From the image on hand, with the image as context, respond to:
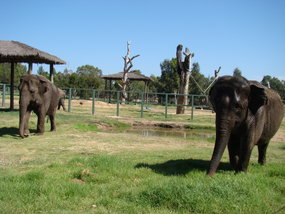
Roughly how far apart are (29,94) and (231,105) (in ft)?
23.2

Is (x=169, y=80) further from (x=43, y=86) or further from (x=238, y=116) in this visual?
(x=238, y=116)

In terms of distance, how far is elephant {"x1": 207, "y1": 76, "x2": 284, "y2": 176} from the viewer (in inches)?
228

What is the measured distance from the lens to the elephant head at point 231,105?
18.9ft

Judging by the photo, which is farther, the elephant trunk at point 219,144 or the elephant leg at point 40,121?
the elephant leg at point 40,121

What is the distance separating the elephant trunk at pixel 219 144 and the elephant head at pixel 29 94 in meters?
6.60

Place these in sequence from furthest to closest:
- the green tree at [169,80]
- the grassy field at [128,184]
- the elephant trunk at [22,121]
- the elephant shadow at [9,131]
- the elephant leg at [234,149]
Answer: the green tree at [169,80], the elephant shadow at [9,131], the elephant trunk at [22,121], the elephant leg at [234,149], the grassy field at [128,184]

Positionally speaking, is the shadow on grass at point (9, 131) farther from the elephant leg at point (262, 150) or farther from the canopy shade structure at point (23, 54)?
the elephant leg at point (262, 150)

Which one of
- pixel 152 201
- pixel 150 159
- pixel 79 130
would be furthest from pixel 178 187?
pixel 79 130

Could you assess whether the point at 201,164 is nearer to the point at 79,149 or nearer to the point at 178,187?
the point at 178,187

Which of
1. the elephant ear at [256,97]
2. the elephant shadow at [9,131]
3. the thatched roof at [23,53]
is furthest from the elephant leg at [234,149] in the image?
the thatched roof at [23,53]

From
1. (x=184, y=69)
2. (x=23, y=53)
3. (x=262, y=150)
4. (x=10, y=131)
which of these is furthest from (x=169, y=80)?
(x=262, y=150)

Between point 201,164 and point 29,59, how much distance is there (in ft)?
49.0

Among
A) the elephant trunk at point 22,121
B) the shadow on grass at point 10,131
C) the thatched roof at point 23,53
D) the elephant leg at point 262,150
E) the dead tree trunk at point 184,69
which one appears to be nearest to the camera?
the elephant leg at point 262,150

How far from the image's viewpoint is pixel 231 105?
5.84 meters
